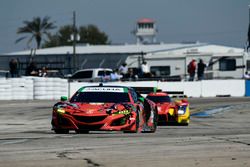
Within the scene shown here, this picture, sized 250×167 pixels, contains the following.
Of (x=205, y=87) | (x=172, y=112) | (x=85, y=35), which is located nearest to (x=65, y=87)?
(x=205, y=87)

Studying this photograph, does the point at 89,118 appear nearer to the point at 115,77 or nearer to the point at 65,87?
the point at 65,87

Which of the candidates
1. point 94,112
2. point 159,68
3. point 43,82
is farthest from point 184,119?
point 159,68

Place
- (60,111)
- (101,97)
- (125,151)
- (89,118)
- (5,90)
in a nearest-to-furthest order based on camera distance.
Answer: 1. (125,151)
2. (89,118)
3. (60,111)
4. (101,97)
5. (5,90)

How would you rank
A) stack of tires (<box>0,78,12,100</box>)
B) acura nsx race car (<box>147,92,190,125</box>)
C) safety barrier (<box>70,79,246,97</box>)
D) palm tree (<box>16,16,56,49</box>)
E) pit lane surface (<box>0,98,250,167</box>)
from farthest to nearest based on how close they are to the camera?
1. palm tree (<box>16,16,56,49</box>)
2. safety barrier (<box>70,79,246,97</box>)
3. stack of tires (<box>0,78,12,100</box>)
4. acura nsx race car (<box>147,92,190,125</box>)
5. pit lane surface (<box>0,98,250,167</box>)

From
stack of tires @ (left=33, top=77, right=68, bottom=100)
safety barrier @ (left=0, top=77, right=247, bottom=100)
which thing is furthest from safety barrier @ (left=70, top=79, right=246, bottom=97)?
stack of tires @ (left=33, top=77, right=68, bottom=100)

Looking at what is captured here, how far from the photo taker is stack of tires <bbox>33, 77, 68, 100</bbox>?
113 ft

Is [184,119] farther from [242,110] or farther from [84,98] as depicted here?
[242,110]

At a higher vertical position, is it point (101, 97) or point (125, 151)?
point (101, 97)

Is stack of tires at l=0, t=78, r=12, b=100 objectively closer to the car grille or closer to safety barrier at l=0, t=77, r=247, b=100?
safety barrier at l=0, t=77, r=247, b=100

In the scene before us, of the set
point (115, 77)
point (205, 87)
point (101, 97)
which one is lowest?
point (205, 87)

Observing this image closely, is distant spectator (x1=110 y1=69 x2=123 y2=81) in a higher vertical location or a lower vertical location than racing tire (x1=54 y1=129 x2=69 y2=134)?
higher

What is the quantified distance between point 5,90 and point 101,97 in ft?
60.4

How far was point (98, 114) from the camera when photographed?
15039 millimetres

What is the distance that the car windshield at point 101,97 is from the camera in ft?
52.2
